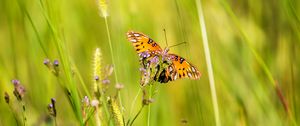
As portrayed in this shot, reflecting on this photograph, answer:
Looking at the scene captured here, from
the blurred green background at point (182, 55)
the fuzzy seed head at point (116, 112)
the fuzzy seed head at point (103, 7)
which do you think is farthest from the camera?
the blurred green background at point (182, 55)

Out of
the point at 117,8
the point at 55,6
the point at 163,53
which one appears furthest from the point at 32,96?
the point at 163,53

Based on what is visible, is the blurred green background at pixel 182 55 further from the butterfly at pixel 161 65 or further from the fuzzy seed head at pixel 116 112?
the fuzzy seed head at pixel 116 112

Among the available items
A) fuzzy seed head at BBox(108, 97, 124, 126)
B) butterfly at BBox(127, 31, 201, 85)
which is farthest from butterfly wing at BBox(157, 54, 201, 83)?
fuzzy seed head at BBox(108, 97, 124, 126)

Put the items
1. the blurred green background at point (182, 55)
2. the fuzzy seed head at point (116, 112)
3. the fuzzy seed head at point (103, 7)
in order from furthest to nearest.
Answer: the blurred green background at point (182, 55) < the fuzzy seed head at point (103, 7) < the fuzzy seed head at point (116, 112)

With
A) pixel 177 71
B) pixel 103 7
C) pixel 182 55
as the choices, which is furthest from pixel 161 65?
pixel 182 55

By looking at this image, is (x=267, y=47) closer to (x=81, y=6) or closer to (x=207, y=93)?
(x=207, y=93)

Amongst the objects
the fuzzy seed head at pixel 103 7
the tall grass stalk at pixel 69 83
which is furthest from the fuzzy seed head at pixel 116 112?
the fuzzy seed head at pixel 103 7

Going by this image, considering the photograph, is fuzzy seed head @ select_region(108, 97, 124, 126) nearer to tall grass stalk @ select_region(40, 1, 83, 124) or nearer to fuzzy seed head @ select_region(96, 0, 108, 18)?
tall grass stalk @ select_region(40, 1, 83, 124)
